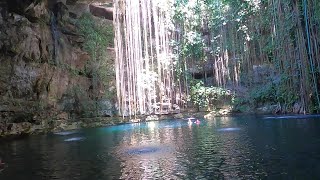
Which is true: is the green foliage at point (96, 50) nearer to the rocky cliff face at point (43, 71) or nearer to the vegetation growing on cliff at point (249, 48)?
the rocky cliff face at point (43, 71)

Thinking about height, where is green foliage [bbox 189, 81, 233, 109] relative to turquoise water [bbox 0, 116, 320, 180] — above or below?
above

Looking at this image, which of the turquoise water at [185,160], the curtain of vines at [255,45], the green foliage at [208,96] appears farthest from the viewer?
the green foliage at [208,96]

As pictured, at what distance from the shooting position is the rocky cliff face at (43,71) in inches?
746

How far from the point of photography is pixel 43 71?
2125 centimetres

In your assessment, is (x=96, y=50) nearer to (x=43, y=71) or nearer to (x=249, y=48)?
(x=43, y=71)

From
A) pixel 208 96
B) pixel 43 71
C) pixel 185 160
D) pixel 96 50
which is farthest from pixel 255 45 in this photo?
pixel 185 160

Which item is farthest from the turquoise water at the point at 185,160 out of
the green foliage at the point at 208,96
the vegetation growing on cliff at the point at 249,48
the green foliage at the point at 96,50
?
the green foliage at the point at 208,96

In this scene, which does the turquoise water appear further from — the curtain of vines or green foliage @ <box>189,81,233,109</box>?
green foliage @ <box>189,81,233,109</box>

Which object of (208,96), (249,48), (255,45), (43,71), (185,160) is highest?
(255,45)

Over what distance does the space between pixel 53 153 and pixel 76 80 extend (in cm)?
1409

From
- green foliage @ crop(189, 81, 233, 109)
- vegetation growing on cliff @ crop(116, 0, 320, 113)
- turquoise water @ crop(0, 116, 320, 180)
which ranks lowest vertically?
turquoise water @ crop(0, 116, 320, 180)

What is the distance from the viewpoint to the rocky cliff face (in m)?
19.0

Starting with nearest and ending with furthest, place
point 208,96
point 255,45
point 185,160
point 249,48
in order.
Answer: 1. point 185,160
2. point 249,48
3. point 255,45
4. point 208,96

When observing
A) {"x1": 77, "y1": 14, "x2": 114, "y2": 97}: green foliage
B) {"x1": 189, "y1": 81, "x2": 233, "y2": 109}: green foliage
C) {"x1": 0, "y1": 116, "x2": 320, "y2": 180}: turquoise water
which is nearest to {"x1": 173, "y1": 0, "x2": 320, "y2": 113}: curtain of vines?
{"x1": 189, "y1": 81, "x2": 233, "y2": 109}: green foliage
